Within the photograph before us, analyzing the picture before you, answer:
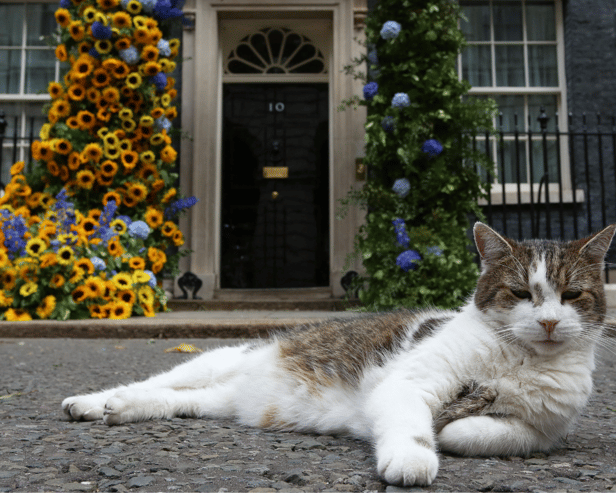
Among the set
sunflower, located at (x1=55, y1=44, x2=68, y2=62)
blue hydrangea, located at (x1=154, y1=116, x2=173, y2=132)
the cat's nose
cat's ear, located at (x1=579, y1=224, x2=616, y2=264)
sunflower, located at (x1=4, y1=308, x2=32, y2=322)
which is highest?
sunflower, located at (x1=55, y1=44, x2=68, y2=62)

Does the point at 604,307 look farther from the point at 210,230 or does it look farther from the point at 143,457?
the point at 210,230

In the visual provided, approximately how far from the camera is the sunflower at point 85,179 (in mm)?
6484

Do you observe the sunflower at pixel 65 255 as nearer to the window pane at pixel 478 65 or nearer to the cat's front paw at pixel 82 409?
the cat's front paw at pixel 82 409

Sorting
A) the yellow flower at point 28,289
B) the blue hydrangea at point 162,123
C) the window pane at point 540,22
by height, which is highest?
the window pane at point 540,22

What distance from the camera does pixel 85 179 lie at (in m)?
6.54

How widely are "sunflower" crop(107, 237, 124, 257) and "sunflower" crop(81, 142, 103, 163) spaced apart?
1.08 m

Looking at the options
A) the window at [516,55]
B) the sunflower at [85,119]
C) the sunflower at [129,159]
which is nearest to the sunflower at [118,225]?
the sunflower at [129,159]

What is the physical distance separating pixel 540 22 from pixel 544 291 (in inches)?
337

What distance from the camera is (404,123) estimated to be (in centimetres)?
625

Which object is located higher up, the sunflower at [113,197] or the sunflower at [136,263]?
the sunflower at [113,197]

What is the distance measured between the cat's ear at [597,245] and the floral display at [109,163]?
491cm

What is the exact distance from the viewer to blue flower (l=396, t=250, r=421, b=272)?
5.84 meters

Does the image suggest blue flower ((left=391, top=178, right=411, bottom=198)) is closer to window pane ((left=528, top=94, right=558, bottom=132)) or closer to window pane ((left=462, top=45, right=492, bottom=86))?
window pane ((left=462, top=45, right=492, bottom=86))

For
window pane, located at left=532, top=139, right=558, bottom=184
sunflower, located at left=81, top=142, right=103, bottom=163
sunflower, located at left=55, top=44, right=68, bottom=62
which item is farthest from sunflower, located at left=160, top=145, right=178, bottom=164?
window pane, located at left=532, top=139, right=558, bottom=184
